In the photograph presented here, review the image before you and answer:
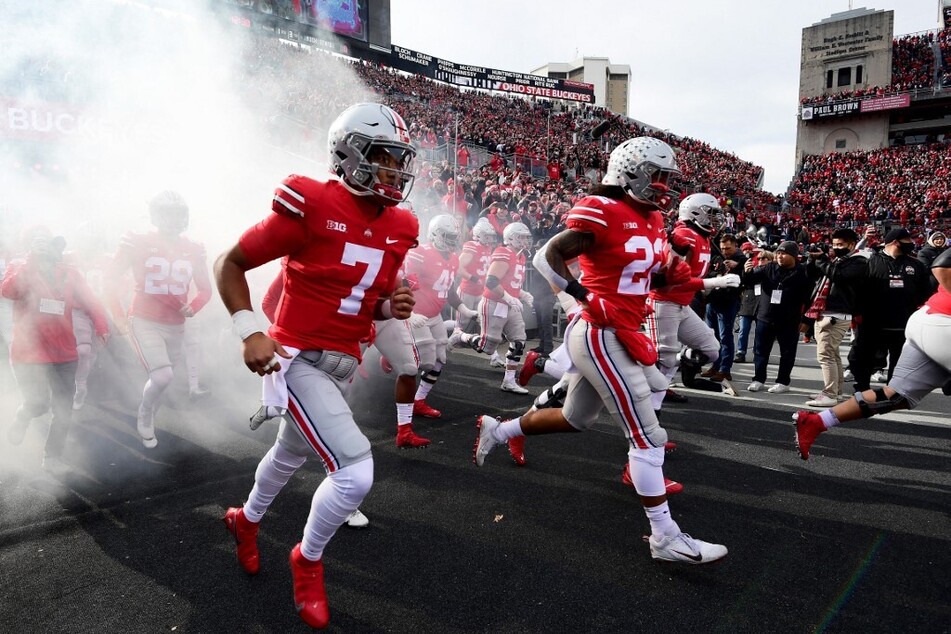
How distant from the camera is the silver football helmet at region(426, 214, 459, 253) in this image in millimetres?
6133

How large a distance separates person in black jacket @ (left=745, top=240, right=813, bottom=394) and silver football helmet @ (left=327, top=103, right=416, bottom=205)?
638 cm

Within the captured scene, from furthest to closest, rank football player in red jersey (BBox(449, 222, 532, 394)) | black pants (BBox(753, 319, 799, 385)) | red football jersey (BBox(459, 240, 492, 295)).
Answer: red football jersey (BBox(459, 240, 492, 295)), black pants (BBox(753, 319, 799, 385)), football player in red jersey (BBox(449, 222, 532, 394))

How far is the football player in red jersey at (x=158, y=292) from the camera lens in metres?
4.89

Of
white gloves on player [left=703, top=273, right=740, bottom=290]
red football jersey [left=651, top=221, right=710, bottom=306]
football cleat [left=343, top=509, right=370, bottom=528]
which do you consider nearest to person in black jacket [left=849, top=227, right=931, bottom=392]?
red football jersey [left=651, top=221, right=710, bottom=306]

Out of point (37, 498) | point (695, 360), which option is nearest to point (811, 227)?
point (695, 360)

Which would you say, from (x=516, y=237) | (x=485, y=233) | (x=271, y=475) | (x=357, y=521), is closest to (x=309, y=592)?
(x=271, y=475)

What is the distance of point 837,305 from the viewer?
680 cm

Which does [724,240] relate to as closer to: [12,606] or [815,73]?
[12,606]

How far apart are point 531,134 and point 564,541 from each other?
31.8 m

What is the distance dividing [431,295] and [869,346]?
16.4 ft

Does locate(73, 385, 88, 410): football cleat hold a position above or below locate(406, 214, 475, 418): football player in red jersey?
below

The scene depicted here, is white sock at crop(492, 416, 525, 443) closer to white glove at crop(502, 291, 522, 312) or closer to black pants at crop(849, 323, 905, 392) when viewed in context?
white glove at crop(502, 291, 522, 312)

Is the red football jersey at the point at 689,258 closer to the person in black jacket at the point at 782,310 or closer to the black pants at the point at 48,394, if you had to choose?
the person in black jacket at the point at 782,310

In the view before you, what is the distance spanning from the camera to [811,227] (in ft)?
93.1
